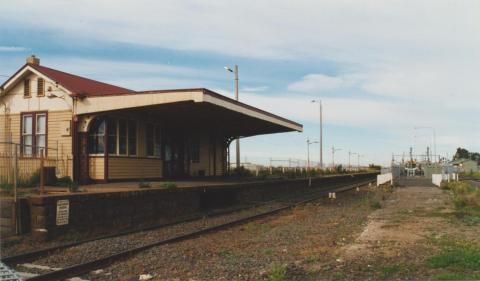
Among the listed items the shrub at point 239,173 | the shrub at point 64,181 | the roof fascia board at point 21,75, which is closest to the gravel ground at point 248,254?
the shrub at point 64,181

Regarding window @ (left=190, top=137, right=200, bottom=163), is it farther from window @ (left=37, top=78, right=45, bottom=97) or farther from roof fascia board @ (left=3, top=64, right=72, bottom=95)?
roof fascia board @ (left=3, top=64, right=72, bottom=95)

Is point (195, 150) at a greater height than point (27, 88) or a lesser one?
lesser

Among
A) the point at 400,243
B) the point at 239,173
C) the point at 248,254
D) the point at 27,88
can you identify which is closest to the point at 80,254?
the point at 248,254

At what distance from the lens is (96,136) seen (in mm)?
17766

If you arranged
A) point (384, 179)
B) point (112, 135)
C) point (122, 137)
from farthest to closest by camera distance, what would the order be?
point (384, 179)
point (122, 137)
point (112, 135)

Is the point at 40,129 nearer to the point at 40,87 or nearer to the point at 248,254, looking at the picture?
the point at 40,87

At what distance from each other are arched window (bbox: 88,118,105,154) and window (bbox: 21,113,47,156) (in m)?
1.81

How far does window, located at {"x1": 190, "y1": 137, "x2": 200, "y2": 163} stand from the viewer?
25592mm

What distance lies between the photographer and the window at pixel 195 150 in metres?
25.6

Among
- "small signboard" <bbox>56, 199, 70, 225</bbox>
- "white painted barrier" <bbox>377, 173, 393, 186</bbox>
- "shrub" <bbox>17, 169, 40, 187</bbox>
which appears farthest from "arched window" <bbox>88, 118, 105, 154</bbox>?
"white painted barrier" <bbox>377, 173, 393, 186</bbox>

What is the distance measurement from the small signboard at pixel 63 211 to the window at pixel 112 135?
6533 millimetres

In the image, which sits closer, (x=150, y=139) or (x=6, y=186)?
(x=6, y=186)

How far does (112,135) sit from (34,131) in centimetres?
314

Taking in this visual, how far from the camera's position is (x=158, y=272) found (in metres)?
7.87
